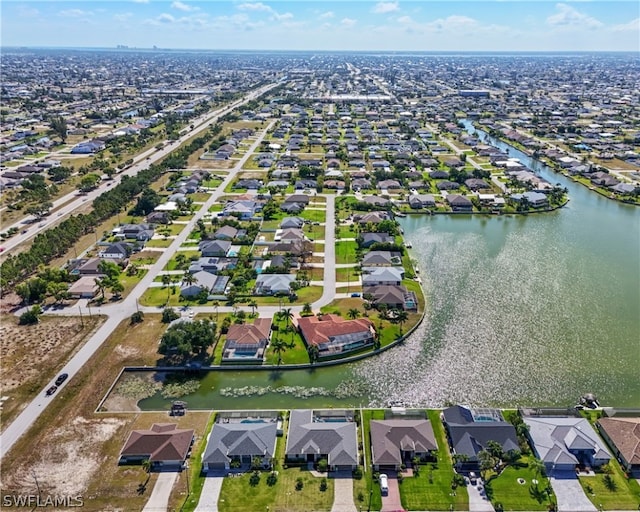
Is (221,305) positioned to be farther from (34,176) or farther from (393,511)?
(34,176)

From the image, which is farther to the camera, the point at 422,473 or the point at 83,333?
the point at 83,333

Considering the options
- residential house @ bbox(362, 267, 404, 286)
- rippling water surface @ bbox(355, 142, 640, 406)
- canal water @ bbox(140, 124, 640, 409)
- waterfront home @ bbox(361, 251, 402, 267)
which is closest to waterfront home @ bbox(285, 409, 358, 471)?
canal water @ bbox(140, 124, 640, 409)

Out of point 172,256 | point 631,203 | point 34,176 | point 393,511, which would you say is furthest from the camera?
point 34,176

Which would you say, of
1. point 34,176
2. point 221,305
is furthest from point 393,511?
point 34,176

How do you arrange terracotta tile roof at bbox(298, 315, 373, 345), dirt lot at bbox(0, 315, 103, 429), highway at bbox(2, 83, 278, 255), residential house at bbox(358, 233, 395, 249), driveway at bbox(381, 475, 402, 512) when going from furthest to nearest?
highway at bbox(2, 83, 278, 255) → residential house at bbox(358, 233, 395, 249) → terracotta tile roof at bbox(298, 315, 373, 345) → dirt lot at bbox(0, 315, 103, 429) → driveway at bbox(381, 475, 402, 512)

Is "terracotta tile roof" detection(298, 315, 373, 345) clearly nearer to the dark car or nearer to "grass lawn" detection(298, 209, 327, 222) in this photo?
the dark car
